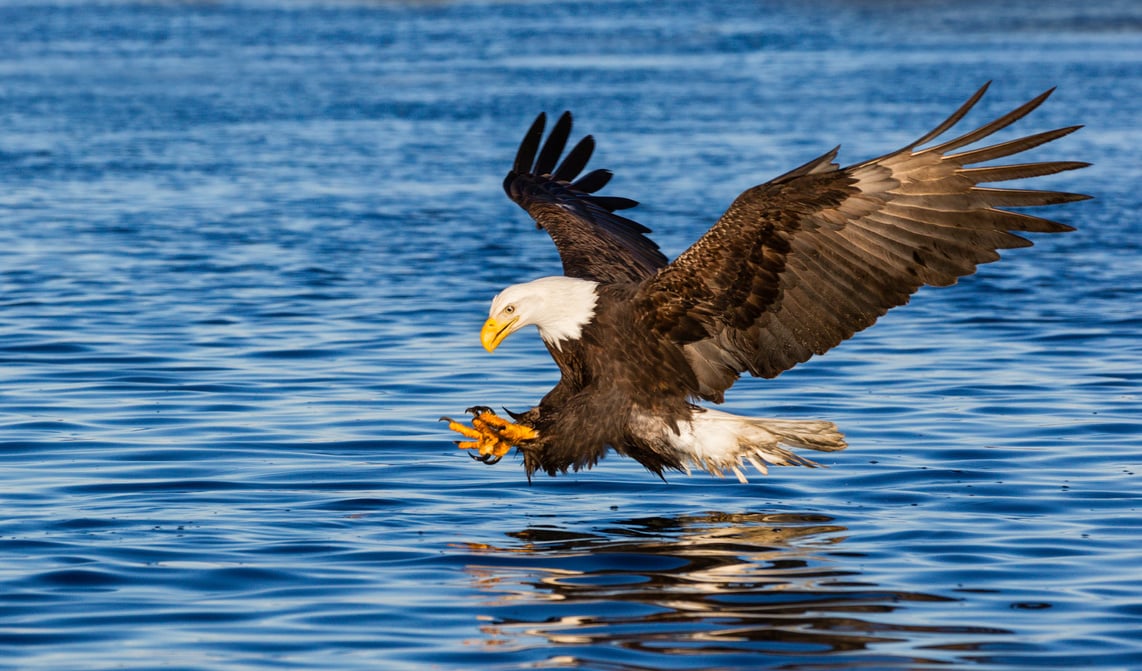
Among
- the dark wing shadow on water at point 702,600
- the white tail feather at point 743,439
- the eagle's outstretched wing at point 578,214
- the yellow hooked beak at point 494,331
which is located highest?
the eagle's outstretched wing at point 578,214

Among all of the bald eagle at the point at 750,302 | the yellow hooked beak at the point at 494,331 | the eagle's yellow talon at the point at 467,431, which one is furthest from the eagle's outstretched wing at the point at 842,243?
the eagle's yellow talon at the point at 467,431

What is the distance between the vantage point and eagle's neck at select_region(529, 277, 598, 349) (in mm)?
6238

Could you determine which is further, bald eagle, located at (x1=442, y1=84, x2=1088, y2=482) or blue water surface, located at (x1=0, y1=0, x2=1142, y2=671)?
bald eagle, located at (x1=442, y1=84, x2=1088, y2=482)

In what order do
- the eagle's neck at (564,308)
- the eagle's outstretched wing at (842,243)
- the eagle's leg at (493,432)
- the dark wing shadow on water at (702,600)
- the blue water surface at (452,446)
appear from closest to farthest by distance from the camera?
the dark wing shadow on water at (702,600)
the blue water surface at (452,446)
the eagle's outstretched wing at (842,243)
the eagle's neck at (564,308)
the eagle's leg at (493,432)

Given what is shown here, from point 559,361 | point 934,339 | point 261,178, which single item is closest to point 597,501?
point 559,361

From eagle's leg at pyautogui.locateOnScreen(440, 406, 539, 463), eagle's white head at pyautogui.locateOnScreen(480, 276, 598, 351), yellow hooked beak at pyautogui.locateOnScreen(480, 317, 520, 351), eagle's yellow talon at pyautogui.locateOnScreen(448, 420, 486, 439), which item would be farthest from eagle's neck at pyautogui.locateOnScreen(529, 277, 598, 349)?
eagle's yellow talon at pyautogui.locateOnScreen(448, 420, 486, 439)

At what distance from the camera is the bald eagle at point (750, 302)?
5828 mm

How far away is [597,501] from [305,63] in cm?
2508

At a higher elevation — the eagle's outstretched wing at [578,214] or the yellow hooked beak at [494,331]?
the eagle's outstretched wing at [578,214]

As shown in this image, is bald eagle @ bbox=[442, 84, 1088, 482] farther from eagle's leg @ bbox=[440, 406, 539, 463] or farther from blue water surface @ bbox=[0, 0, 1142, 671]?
blue water surface @ bbox=[0, 0, 1142, 671]

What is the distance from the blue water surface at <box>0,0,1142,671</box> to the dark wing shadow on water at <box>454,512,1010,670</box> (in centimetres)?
2

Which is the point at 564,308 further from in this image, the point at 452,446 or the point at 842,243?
the point at 452,446

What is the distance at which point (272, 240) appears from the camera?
13.8 m

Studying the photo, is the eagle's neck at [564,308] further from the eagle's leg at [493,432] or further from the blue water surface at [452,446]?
the blue water surface at [452,446]
